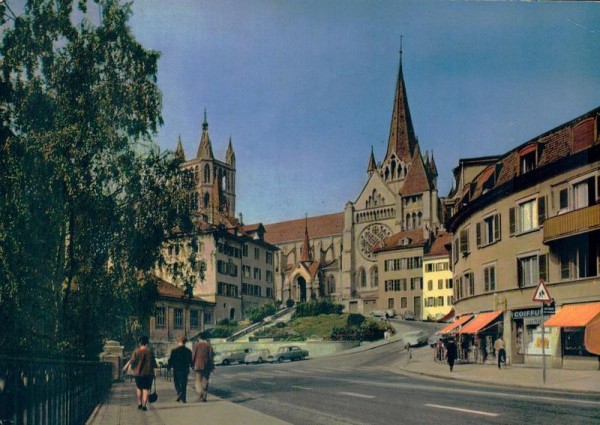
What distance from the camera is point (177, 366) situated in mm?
16219

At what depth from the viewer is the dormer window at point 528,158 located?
115 feet

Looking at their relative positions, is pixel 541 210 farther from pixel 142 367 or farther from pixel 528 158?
pixel 142 367

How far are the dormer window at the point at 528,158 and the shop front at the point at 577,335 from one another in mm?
7193

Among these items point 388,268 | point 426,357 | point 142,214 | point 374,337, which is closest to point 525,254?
point 426,357

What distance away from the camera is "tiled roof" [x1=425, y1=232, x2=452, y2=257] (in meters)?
93.4

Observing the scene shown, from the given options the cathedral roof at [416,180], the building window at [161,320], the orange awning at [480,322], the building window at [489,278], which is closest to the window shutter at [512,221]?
the building window at [489,278]

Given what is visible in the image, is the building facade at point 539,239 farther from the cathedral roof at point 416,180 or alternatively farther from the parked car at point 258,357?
the cathedral roof at point 416,180

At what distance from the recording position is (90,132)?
20172 millimetres

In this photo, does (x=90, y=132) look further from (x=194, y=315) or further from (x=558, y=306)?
(x=558, y=306)

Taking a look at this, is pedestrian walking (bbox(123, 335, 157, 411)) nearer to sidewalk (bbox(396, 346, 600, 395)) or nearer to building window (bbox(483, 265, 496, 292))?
sidewalk (bbox(396, 346, 600, 395))

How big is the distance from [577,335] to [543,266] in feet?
12.6

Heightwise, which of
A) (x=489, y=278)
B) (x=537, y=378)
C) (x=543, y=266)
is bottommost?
(x=537, y=378)

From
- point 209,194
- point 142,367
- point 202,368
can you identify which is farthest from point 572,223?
point 142,367

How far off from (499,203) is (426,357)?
1478cm
